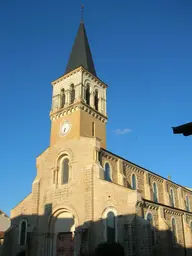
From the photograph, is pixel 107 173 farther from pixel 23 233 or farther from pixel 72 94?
pixel 23 233

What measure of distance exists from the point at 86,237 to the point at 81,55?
69.8 feet

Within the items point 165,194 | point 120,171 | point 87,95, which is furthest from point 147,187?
point 87,95

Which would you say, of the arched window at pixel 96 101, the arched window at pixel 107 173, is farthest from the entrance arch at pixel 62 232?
the arched window at pixel 96 101

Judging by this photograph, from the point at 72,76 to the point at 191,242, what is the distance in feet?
70.2

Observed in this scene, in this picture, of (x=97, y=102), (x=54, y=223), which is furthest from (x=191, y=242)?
(x=97, y=102)

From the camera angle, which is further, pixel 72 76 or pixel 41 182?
pixel 72 76

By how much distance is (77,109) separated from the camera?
29.5 meters

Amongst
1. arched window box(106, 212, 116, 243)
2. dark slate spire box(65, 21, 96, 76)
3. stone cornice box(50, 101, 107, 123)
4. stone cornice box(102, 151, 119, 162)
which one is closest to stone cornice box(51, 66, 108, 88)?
dark slate spire box(65, 21, 96, 76)

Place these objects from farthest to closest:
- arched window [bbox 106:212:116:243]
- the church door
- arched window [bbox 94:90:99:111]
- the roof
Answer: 1. arched window [bbox 94:90:99:111]
2. the church door
3. arched window [bbox 106:212:116:243]
4. the roof

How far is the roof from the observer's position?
23.4 ft

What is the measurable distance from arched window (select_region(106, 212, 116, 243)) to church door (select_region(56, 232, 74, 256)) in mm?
4009

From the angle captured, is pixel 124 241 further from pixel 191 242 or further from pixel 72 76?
pixel 72 76

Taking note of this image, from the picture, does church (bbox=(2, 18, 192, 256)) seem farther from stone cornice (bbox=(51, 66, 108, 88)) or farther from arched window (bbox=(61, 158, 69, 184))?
stone cornice (bbox=(51, 66, 108, 88))

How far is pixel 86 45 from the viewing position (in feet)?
120
